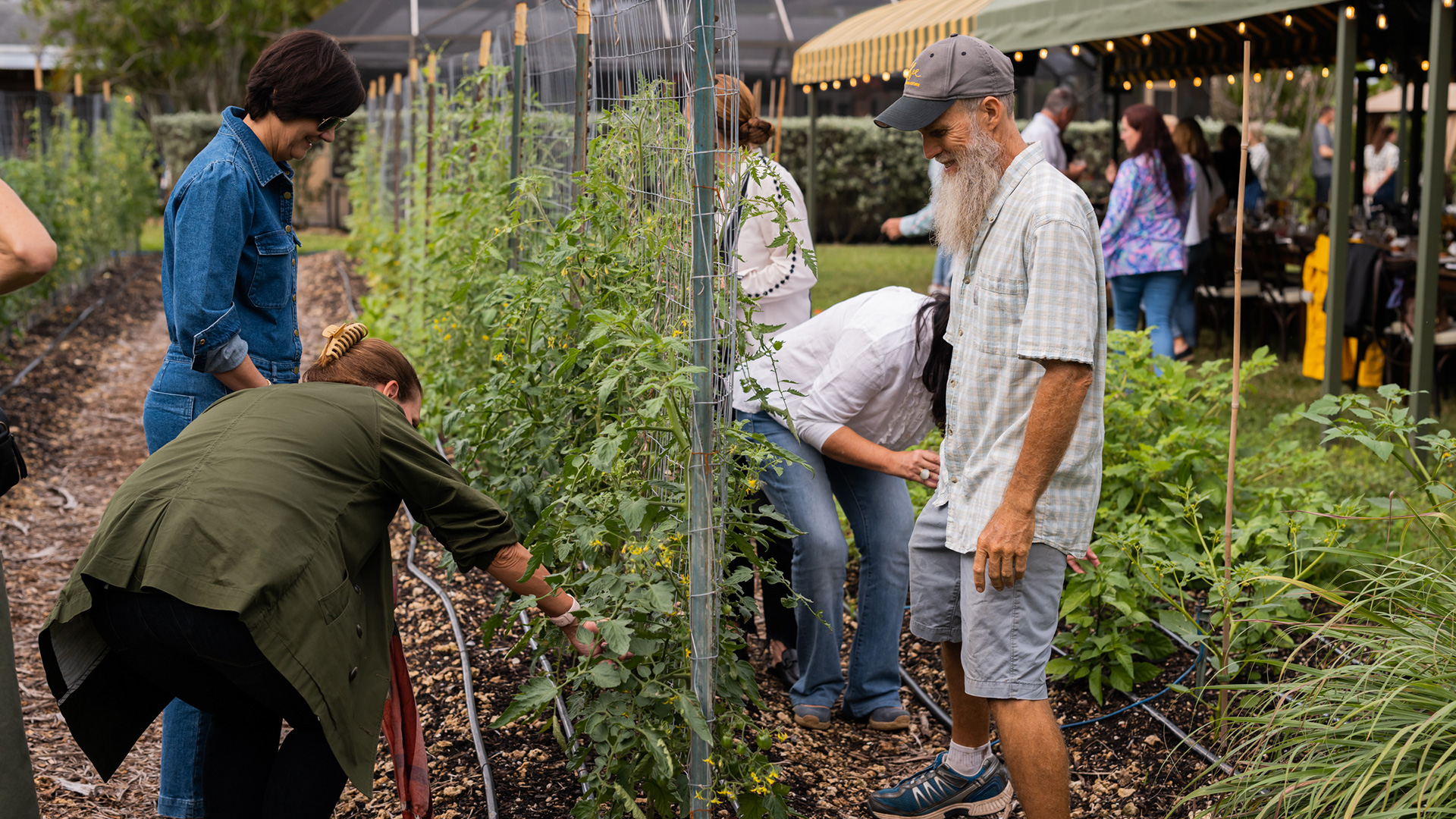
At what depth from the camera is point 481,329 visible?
4391mm

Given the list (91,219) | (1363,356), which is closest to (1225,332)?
(1363,356)

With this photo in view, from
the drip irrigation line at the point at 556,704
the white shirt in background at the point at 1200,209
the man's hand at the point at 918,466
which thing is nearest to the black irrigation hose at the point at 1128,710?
the man's hand at the point at 918,466

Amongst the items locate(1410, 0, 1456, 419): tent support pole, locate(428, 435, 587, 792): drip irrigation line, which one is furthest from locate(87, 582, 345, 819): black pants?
locate(1410, 0, 1456, 419): tent support pole

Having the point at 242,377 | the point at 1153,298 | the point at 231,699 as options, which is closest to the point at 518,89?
the point at 242,377

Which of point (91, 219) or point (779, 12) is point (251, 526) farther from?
point (779, 12)

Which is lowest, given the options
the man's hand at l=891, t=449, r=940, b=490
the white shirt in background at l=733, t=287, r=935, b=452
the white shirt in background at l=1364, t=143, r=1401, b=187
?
the man's hand at l=891, t=449, r=940, b=490

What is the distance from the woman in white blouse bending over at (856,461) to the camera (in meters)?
3.04

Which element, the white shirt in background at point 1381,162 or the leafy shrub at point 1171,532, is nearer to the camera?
the leafy shrub at point 1171,532

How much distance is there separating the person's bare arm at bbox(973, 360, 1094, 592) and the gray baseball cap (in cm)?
57

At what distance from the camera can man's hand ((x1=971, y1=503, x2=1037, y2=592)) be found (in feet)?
7.47

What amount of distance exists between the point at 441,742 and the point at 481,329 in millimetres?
1700

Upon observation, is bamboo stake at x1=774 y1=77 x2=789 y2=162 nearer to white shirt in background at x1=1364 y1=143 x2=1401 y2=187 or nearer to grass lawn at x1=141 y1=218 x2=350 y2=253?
white shirt in background at x1=1364 y1=143 x2=1401 y2=187

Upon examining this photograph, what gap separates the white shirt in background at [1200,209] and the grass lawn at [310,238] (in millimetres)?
10968

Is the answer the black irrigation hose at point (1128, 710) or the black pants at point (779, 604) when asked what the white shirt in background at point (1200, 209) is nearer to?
the black irrigation hose at point (1128, 710)
